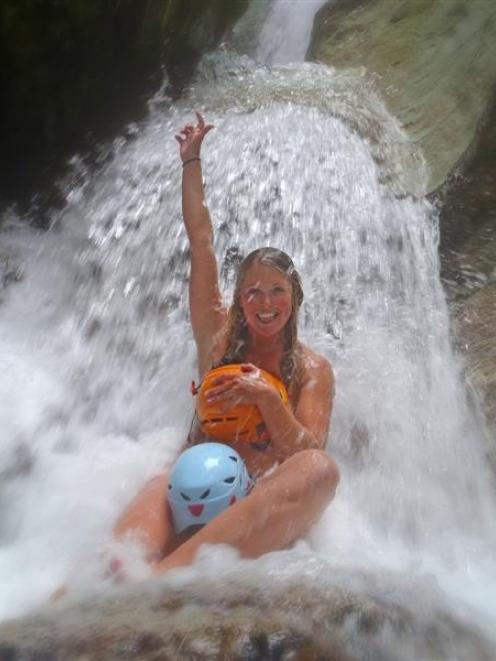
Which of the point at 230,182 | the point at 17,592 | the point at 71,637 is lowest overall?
the point at 230,182

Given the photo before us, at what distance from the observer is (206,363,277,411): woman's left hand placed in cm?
281

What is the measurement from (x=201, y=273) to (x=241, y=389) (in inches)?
30.0

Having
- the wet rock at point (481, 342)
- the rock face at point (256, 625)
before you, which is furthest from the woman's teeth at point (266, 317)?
the wet rock at point (481, 342)

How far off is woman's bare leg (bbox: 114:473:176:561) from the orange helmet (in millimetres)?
282

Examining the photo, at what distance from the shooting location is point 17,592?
2561 mm

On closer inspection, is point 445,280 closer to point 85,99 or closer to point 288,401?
point 288,401

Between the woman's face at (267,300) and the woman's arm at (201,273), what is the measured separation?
29 cm

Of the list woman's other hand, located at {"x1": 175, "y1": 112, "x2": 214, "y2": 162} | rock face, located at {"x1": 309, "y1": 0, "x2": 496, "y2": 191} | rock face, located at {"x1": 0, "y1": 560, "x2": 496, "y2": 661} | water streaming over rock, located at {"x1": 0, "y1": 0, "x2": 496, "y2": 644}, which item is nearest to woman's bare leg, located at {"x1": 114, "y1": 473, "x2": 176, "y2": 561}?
water streaming over rock, located at {"x1": 0, "y1": 0, "x2": 496, "y2": 644}

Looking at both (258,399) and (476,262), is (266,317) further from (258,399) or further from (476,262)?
(476,262)

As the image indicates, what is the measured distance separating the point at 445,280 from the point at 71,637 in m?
3.78

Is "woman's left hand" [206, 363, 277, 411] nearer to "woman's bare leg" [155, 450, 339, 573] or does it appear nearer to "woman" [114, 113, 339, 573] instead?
"woman" [114, 113, 339, 573]

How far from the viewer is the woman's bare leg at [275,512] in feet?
7.95

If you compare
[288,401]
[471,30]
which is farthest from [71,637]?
[471,30]

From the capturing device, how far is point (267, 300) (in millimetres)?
3078
